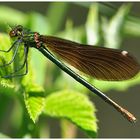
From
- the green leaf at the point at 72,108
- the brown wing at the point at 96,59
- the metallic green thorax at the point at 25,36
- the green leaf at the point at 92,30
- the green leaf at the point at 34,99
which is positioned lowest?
the green leaf at the point at 72,108

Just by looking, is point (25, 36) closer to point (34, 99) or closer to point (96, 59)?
point (96, 59)

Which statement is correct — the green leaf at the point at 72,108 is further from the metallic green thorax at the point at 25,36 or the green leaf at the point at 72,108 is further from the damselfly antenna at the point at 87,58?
the metallic green thorax at the point at 25,36

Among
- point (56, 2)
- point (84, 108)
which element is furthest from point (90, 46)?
point (56, 2)

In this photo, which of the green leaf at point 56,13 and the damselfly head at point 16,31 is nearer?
the damselfly head at point 16,31

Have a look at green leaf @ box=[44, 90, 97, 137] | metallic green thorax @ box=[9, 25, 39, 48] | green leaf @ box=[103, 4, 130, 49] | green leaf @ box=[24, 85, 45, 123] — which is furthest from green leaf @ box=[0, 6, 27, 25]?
green leaf @ box=[24, 85, 45, 123]

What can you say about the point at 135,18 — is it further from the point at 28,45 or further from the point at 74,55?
the point at 28,45

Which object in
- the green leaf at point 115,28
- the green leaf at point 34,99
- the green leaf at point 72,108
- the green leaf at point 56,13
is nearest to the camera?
the green leaf at point 34,99

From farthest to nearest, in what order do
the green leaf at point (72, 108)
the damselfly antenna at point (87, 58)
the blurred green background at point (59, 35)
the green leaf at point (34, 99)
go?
1. the damselfly antenna at point (87, 58)
2. the blurred green background at point (59, 35)
3. the green leaf at point (72, 108)
4. the green leaf at point (34, 99)

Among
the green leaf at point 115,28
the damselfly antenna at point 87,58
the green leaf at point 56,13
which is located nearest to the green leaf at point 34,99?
the damselfly antenna at point 87,58
